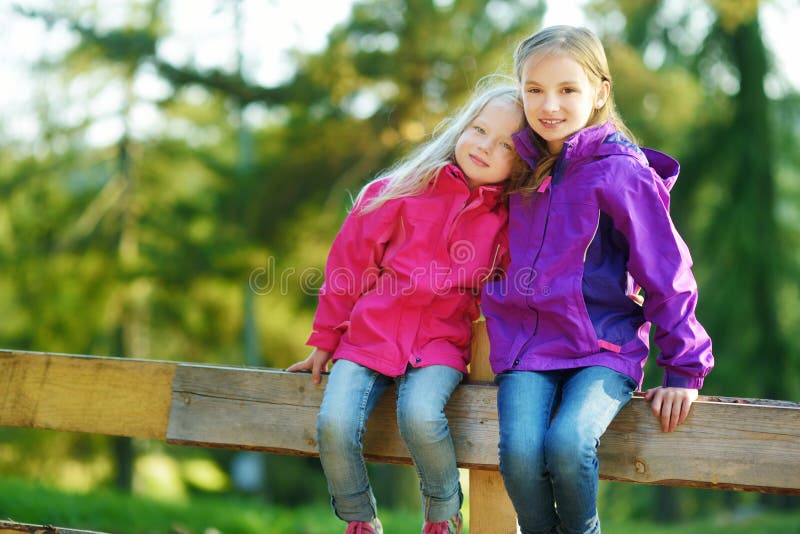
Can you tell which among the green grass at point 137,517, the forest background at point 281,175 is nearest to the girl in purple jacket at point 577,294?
the green grass at point 137,517

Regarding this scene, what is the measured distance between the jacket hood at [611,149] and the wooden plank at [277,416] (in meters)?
0.75

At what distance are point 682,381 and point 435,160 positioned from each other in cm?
107

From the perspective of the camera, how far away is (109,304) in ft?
41.1

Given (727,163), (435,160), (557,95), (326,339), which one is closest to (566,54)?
(557,95)

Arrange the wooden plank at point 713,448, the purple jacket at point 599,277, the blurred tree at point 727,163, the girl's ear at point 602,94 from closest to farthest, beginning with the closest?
1. the wooden plank at point 713,448
2. the purple jacket at point 599,277
3. the girl's ear at point 602,94
4. the blurred tree at point 727,163

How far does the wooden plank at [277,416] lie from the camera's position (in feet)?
→ 7.73

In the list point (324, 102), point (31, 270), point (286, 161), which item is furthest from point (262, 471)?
point (324, 102)

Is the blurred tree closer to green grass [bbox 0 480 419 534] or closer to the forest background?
the forest background

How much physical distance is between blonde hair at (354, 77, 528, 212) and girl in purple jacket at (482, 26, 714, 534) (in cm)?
18

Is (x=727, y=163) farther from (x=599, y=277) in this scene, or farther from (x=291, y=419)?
(x=291, y=419)

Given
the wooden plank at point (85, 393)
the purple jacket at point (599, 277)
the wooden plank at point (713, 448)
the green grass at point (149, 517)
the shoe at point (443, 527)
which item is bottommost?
the green grass at point (149, 517)

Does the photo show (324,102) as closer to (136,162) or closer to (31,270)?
(136,162)

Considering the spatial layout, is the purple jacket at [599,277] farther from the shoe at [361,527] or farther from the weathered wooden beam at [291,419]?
the shoe at [361,527]

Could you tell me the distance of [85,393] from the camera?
264cm
